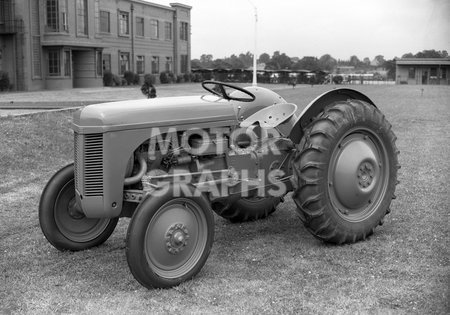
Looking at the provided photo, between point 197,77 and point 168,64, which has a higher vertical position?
point 168,64

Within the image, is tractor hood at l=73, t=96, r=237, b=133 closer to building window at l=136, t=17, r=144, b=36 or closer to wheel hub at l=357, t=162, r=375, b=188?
wheel hub at l=357, t=162, r=375, b=188

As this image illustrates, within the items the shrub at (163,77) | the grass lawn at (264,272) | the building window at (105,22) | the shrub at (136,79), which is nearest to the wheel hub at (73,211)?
the grass lawn at (264,272)

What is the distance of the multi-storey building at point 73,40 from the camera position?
37188 millimetres

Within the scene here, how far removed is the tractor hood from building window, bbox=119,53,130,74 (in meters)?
48.7

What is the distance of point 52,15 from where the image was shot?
38.7 metres

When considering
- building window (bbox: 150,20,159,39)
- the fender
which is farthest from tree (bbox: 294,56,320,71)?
the fender

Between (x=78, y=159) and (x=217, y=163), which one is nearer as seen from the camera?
(x=78, y=159)

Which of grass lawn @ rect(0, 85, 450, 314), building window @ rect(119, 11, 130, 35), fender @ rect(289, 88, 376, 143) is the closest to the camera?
grass lawn @ rect(0, 85, 450, 314)

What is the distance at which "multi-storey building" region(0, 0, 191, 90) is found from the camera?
37.2m

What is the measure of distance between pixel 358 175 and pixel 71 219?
2769 mm

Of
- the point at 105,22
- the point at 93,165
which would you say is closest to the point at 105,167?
the point at 93,165

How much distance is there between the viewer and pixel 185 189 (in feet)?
14.6

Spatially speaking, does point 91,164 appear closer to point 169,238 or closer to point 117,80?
point 169,238

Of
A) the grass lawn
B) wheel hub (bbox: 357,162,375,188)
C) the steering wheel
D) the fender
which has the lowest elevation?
the grass lawn
